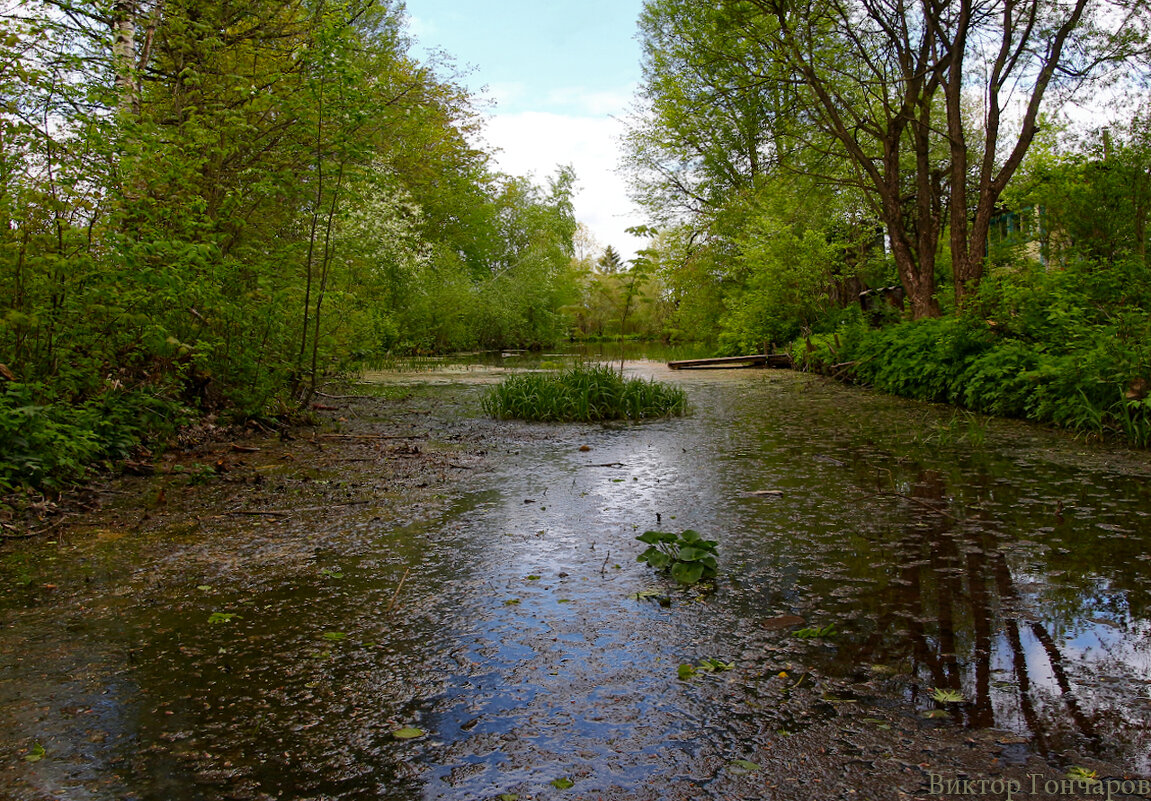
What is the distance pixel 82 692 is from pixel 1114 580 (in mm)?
3828

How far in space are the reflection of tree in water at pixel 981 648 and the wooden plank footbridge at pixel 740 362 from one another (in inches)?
564

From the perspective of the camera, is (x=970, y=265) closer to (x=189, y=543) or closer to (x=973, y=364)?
(x=973, y=364)

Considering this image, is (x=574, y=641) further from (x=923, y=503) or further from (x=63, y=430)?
(x=63, y=430)

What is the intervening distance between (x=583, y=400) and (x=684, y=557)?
5800 millimetres

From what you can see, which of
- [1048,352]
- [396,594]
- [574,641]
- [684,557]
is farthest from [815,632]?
[1048,352]

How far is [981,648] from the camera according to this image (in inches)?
95.6

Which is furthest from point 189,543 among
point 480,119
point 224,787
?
point 480,119

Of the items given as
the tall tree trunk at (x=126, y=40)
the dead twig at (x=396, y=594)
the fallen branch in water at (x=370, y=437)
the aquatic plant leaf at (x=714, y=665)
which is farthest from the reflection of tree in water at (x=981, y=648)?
the tall tree trunk at (x=126, y=40)

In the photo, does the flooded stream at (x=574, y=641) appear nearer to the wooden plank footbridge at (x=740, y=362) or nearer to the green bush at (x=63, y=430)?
the green bush at (x=63, y=430)

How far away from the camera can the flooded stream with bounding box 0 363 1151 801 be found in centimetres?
182

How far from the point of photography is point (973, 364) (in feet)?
28.6

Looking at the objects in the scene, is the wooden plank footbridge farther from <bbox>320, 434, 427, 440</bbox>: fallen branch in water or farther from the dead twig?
the dead twig

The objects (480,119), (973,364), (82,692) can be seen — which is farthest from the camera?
(480,119)

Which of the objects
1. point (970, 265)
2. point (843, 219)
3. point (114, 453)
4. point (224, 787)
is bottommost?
point (224, 787)
